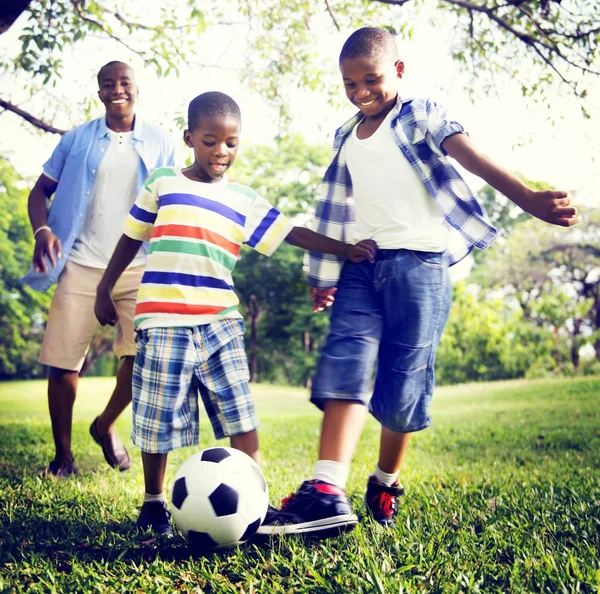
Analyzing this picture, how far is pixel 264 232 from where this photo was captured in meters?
3.00

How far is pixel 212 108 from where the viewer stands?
2.83 m

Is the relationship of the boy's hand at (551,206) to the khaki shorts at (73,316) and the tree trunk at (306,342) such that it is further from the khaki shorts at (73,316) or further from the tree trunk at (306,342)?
the tree trunk at (306,342)

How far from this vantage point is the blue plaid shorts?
9.04 feet

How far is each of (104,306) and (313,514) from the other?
1.34 m

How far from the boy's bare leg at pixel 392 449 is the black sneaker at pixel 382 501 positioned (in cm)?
7

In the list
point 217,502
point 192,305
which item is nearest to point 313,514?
point 217,502

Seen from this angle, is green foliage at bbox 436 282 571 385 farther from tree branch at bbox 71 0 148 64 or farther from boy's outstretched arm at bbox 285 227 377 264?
boy's outstretched arm at bbox 285 227 377 264

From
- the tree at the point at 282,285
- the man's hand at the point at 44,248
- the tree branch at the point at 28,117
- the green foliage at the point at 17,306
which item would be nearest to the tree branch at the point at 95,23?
the tree branch at the point at 28,117

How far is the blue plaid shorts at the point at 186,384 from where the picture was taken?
9.04ft

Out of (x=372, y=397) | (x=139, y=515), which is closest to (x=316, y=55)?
(x=372, y=397)

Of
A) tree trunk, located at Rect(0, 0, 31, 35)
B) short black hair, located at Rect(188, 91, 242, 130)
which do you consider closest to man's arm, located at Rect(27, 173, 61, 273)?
tree trunk, located at Rect(0, 0, 31, 35)

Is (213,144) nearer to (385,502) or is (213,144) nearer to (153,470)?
(153,470)

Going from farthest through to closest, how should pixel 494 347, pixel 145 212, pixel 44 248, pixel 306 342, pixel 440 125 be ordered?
pixel 306 342
pixel 494 347
pixel 44 248
pixel 145 212
pixel 440 125

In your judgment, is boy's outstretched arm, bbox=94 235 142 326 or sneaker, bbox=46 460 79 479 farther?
sneaker, bbox=46 460 79 479
